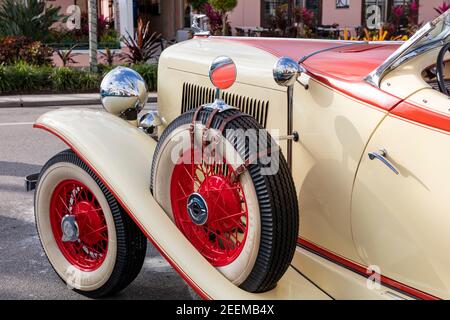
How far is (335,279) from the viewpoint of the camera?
219cm

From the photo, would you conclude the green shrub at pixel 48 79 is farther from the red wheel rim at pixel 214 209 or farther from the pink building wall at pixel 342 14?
the red wheel rim at pixel 214 209

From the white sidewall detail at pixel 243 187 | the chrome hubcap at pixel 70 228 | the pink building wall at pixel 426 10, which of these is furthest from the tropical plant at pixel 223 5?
the white sidewall detail at pixel 243 187

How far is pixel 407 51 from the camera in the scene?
2.02 meters

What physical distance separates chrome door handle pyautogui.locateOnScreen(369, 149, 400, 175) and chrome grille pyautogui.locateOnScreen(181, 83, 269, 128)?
0.70 meters

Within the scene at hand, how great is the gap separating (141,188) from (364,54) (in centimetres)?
116

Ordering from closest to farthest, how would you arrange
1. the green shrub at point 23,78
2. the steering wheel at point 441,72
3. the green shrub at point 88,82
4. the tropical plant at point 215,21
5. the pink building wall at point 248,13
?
the steering wheel at point 441,72 < the green shrub at point 23,78 < the green shrub at point 88,82 < the tropical plant at point 215,21 < the pink building wall at point 248,13

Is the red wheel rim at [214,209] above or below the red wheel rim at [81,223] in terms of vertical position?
above

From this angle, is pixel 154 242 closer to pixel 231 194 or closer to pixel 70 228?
pixel 231 194

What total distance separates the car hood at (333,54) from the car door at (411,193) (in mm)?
316

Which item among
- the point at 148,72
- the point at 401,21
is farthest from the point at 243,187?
the point at 401,21

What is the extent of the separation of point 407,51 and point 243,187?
2.45ft

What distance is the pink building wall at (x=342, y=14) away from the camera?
57.6 feet
